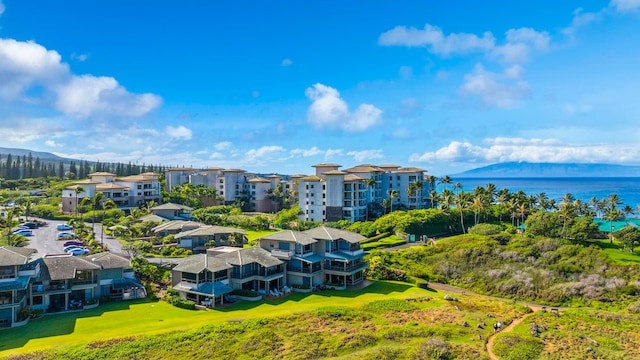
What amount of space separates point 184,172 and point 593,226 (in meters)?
101

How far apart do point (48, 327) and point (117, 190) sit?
220 ft

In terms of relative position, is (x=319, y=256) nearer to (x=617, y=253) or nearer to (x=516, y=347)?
(x=516, y=347)

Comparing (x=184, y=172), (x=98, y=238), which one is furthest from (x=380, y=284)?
(x=184, y=172)

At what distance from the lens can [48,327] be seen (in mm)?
36031

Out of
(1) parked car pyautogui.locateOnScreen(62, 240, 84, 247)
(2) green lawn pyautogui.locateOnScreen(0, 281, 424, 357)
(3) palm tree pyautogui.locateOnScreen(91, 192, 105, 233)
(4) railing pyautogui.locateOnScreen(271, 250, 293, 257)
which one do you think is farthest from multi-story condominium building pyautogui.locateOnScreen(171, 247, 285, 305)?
(3) palm tree pyautogui.locateOnScreen(91, 192, 105, 233)

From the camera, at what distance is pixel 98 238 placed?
69500mm

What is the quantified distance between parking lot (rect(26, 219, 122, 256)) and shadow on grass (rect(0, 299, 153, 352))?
19201 millimetres

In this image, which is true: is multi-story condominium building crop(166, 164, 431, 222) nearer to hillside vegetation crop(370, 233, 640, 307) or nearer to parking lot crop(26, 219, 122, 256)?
hillside vegetation crop(370, 233, 640, 307)

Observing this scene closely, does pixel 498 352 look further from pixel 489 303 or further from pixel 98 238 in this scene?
pixel 98 238

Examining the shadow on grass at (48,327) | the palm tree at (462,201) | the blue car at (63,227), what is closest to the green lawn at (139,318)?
the shadow on grass at (48,327)

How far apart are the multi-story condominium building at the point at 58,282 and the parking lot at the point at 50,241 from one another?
15.8 m

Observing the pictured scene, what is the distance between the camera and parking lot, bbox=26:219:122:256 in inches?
2363

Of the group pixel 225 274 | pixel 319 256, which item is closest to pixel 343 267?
pixel 319 256

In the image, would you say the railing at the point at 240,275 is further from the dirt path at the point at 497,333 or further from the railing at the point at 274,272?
the dirt path at the point at 497,333
